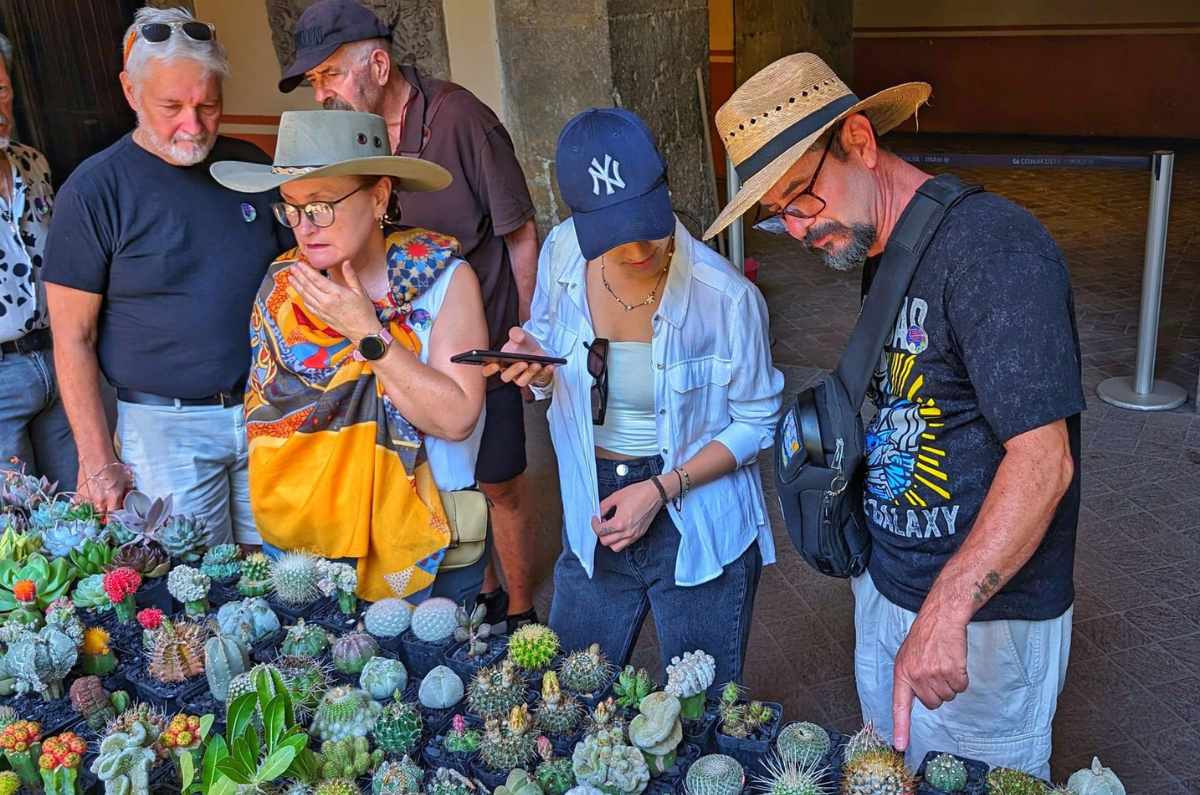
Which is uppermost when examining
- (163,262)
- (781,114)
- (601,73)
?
(781,114)

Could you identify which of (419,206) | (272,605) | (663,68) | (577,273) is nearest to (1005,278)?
(577,273)

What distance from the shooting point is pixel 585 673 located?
1.99 metres

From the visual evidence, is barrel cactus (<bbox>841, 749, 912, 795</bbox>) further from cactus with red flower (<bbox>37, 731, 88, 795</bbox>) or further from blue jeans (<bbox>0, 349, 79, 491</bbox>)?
blue jeans (<bbox>0, 349, 79, 491</bbox>)

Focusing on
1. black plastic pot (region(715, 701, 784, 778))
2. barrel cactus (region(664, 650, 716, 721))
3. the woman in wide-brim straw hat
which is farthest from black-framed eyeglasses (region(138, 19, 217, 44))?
black plastic pot (region(715, 701, 784, 778))

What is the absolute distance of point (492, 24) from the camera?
5.83m

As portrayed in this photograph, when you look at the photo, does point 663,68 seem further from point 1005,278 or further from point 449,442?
point 1005,278

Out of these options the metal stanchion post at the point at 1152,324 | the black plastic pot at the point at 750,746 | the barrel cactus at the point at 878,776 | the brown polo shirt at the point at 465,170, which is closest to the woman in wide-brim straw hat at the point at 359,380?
the brown polo shirt at the point at 465,170

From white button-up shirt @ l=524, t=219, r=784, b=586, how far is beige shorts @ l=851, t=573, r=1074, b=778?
46 centimetres

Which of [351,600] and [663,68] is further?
[663,68]

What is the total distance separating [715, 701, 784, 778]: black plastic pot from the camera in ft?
5.97

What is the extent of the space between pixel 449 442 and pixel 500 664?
66cm

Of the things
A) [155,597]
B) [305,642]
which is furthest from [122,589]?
[305,642]

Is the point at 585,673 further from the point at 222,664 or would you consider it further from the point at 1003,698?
the point at 1003,698

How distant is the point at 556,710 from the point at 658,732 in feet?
0.74
